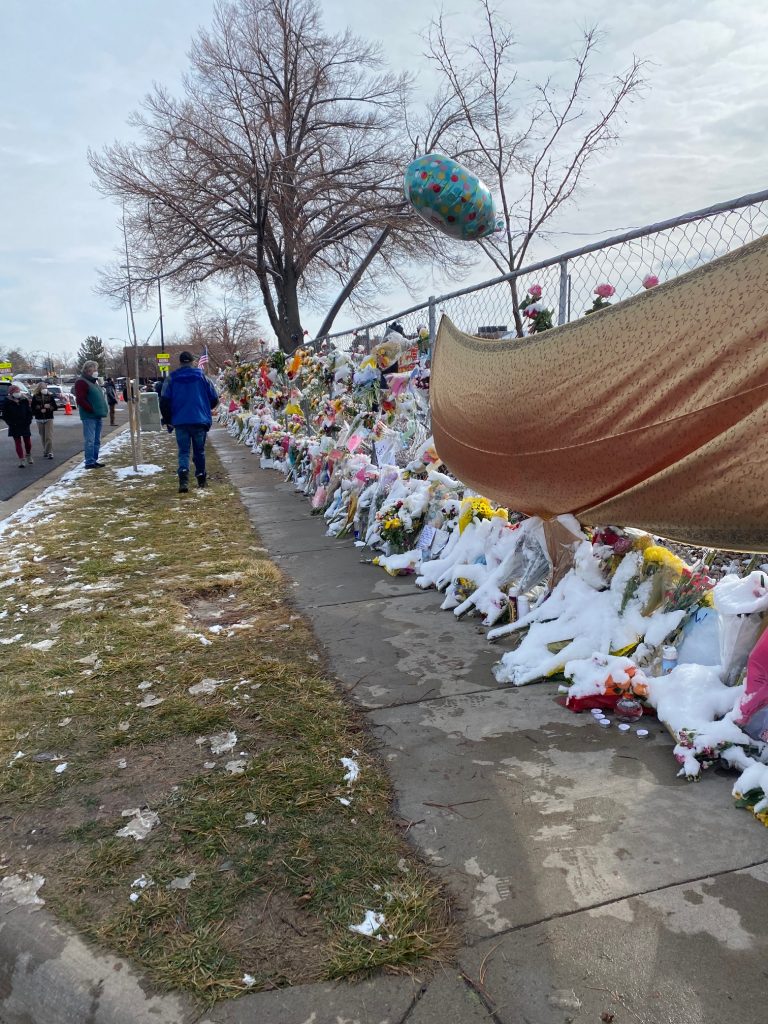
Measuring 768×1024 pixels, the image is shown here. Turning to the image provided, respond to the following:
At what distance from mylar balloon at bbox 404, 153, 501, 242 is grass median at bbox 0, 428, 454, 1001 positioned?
2715mm

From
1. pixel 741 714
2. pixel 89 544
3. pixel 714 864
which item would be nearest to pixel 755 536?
pixel 741 714

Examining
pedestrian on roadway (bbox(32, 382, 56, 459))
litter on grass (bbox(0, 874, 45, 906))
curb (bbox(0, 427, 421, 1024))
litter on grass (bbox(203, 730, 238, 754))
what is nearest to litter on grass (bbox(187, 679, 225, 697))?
litter on grass (bbox(203, 730, 238, 754))

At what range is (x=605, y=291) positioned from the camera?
3494mm

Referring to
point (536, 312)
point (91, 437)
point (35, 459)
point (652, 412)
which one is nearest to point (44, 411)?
point (35, 459)

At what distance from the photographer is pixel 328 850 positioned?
2078mm

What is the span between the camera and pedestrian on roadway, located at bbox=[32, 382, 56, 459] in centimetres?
1265

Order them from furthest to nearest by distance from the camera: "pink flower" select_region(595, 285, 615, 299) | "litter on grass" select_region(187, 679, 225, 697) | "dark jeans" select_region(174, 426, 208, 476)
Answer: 1. "dark jeans" select_region(174, 426, 208, 476)
2. "pink flower" select_region(595, 285, 615, 299)
3. "litter on grass" select_region(187, 679, 225, 697)

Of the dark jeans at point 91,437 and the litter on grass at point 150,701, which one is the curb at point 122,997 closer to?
the litter on grass at point 150,701

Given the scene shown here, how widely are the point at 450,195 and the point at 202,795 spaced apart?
3.73 m

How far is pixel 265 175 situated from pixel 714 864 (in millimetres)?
20758

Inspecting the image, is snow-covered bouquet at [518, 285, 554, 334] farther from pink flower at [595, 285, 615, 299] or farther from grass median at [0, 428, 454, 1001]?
grass median at [0, 428, 454, 1001]

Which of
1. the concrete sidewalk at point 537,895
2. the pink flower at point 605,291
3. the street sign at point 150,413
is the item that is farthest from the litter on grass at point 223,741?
the street sign at point 150,413

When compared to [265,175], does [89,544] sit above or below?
below

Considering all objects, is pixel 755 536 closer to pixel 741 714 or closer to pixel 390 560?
pixel 741 714
